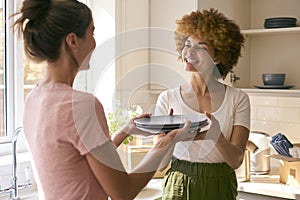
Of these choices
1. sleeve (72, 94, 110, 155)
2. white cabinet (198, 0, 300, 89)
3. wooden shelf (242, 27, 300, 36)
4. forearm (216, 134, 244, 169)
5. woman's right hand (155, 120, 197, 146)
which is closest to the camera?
sleeve (72, 94, 110, 155)

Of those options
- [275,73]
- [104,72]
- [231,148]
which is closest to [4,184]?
[104,72]

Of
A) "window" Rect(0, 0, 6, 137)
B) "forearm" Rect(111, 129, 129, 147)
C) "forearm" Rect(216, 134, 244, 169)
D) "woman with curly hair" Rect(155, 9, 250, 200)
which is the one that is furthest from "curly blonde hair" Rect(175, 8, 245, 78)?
"window" Rect(0, 0, 6, 137)

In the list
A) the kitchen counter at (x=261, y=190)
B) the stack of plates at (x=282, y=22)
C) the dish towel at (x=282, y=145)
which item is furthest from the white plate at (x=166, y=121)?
the stack of plates at (x=282, y=22)

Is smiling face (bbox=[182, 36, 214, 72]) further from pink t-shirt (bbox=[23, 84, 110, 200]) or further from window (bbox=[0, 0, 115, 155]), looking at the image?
window (bbox=[0, 0, 115, 155])

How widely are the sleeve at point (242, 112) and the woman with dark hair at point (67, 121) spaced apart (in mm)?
645

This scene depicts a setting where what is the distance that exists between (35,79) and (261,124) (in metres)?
1.45

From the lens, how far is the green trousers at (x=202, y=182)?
1692 mm

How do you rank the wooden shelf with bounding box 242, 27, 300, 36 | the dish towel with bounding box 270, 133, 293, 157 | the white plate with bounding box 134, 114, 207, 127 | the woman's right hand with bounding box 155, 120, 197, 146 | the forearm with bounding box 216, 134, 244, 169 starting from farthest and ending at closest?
the wooden shelf with bounding box 242, 27, 300, 36 < the dish towel with bounding box 270, 133, 293, 157 < the forearm with bounding box 216, 134, 244, 169 < the white plate with bounding box 134, 114, 207, 127 < the woman's right hand with bounding box 155, 120, 197, 146

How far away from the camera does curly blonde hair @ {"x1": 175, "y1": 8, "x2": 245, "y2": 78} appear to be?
Result: 5.78ft

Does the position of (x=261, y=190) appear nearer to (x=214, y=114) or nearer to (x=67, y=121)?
(x=214, y=114)

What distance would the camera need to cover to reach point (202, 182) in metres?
1.70

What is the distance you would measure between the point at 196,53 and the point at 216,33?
0.12m

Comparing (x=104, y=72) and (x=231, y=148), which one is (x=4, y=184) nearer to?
(x=104, y=72)

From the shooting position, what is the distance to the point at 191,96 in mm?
1775
